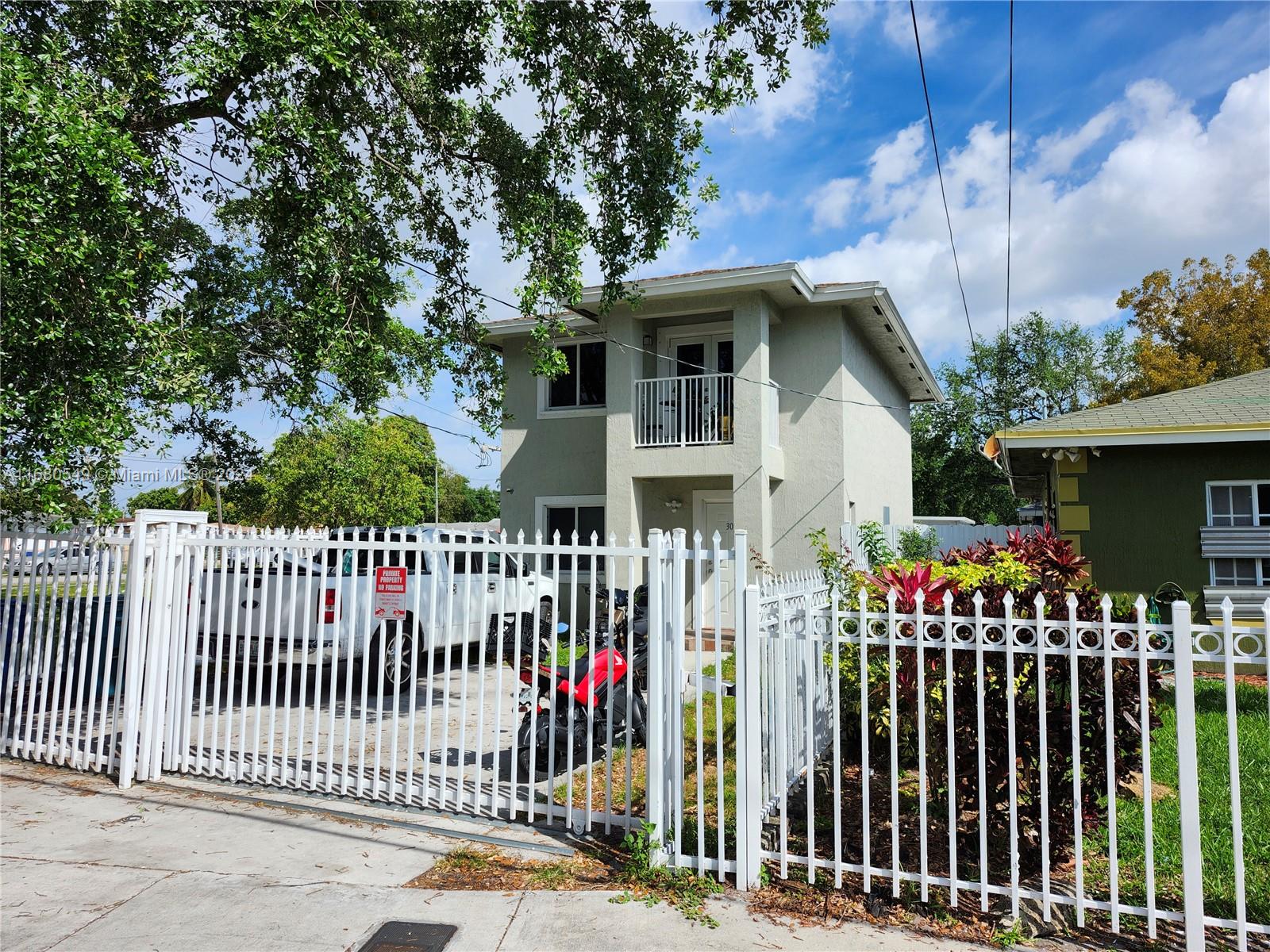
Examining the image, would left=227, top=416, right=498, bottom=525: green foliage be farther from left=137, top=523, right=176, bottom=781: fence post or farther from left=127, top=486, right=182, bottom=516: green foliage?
left=137, top=523, right=176, bottom=781: fence post

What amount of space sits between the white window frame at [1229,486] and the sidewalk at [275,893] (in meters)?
9.17

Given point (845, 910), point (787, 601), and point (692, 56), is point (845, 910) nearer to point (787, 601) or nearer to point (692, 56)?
point (787, 601)

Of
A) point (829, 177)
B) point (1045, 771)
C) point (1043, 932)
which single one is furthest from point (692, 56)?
point (1043, 932)

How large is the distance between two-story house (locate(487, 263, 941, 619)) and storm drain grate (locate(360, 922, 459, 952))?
9.40m

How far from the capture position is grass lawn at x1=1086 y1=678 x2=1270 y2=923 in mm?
4160

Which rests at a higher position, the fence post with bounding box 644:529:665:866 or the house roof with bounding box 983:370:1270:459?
the house roof with bounding box 983:370:1270:459

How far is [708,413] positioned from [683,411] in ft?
1.38

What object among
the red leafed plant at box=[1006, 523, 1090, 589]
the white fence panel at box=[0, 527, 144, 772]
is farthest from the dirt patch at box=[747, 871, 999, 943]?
the white fence panel at box=[0, 527, 144, 772]

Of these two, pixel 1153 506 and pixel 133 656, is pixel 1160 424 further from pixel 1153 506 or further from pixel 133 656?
pixel 133 656

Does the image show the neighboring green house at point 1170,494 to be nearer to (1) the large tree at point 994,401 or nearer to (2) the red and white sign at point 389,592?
(2) the red and white sign at point 389,592


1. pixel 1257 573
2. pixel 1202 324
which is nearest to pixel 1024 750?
pixel 1257 573

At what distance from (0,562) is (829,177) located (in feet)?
29.1

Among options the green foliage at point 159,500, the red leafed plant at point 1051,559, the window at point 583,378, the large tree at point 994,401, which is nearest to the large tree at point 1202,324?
the large tree at point 994,401

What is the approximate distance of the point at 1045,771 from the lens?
148 inches
